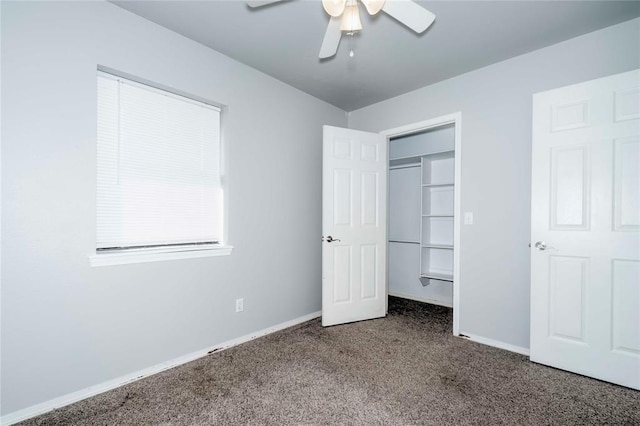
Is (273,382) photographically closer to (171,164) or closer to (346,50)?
(171,164)

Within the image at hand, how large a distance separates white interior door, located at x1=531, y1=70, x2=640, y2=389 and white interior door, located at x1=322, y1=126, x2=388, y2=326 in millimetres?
1494

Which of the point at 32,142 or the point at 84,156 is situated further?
the point at 84,156

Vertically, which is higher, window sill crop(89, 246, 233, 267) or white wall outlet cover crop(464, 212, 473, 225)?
white wall outlet cover crop(464, 212, 473, 225)

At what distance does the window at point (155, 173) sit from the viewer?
2064mm

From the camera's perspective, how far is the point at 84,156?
1894 mm

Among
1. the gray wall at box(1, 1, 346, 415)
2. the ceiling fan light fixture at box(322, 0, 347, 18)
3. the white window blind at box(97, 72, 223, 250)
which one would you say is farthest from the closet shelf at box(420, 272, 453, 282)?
the ceiling fan light fixture at box(322, 0, 347, 18)

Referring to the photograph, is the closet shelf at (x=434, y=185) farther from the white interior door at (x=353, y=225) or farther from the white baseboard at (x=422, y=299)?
the white baseboard at (x=422, y=299)

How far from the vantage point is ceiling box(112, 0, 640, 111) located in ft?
6.56

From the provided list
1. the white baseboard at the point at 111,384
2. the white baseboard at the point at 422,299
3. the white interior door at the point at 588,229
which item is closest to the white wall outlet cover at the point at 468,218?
the white interior door at the point at 588,229

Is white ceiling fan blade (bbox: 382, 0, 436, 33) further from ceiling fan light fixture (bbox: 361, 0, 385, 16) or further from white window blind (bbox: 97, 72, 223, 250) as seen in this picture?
white window blind (bbox: 97, 72, 223, 250)

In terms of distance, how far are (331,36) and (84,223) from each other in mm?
1954

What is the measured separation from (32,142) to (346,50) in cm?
226

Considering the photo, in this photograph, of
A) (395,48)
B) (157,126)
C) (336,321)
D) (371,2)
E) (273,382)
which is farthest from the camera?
(336,321)

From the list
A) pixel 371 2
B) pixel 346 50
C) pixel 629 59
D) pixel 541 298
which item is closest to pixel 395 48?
pixel 346 50
